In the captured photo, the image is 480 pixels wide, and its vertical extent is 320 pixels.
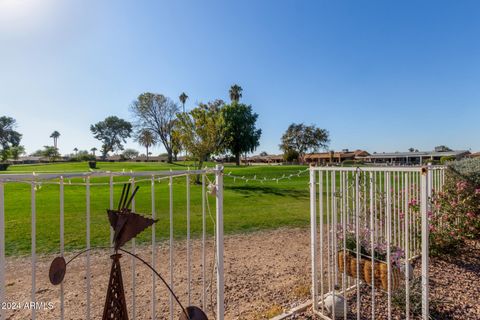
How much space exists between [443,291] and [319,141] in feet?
146

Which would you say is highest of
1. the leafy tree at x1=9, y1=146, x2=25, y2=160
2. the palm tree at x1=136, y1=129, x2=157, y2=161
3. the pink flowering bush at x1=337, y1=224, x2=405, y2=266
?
the palm tree at x1=136, y1=129, x2=157, y2=161

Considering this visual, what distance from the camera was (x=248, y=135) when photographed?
3400 cm

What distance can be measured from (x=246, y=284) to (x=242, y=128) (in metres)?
30.6

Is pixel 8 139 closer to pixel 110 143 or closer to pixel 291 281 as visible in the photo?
pixel 110 143

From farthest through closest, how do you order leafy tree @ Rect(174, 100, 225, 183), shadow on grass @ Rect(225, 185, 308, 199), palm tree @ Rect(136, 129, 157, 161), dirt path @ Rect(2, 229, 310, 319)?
palm tree @ Rect(136, 129, 157, 161) → leafy tree @ Rect(174, 100, 225, 183) → shadow on grass @ Rect(225, 185, 308, 199) → dirt path @ Rect(2, 229, 310, 319)

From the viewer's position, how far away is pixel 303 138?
4631 cm

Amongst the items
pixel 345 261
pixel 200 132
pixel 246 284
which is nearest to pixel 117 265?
pixel 345 261

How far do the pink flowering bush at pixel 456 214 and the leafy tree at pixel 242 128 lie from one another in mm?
28546

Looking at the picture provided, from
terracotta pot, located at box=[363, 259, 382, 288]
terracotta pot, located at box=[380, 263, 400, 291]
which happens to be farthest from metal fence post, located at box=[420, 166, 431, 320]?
terracotta pot, located at box=[363, 259, 382, 288]

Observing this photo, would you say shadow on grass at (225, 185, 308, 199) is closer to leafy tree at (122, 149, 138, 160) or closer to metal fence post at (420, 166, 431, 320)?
metal fence post at (420, 166, 431, 320)

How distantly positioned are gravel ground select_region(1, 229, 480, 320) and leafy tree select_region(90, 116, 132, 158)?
62759mm

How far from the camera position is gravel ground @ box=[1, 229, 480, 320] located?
2885 millimetres

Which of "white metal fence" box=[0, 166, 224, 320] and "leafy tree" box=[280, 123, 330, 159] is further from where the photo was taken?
"leafy tree" box=[280, 123, 330, 159]

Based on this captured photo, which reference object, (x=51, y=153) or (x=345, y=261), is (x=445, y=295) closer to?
(x=345, y=261)
